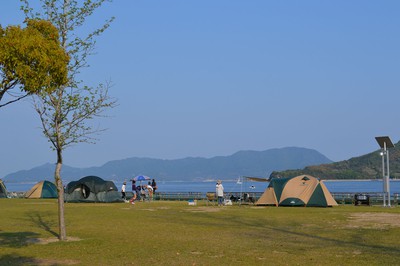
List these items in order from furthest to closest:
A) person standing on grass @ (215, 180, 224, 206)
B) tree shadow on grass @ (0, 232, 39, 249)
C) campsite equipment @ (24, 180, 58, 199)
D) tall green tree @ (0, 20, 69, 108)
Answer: campsite equipment @ (24, 180, 58, 199) → person standing on grass @ (215, 180, 224, 206) → tree shadow on grass @ (0, 232, 39, 249) → tall green tree @ (0, 20, 69, 108)

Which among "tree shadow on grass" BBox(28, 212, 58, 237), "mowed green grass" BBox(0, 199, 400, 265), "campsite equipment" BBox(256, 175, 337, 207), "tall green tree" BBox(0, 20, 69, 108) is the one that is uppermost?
"tall green tree" BBox(0, 20, 69, 108)

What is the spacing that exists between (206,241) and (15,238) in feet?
19.2

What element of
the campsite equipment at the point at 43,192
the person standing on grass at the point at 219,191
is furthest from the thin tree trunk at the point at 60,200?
the campsite equipment at the point at 43,192

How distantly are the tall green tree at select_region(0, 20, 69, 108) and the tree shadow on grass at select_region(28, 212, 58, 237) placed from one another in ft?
23.0

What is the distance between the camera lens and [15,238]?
17.5m

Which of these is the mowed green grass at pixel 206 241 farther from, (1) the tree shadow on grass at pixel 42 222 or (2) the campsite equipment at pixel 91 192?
(2) the campsite equipment at pixel 91 192

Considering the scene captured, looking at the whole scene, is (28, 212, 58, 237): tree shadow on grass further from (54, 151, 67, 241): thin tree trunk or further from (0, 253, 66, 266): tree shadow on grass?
(0, 253, 66, 266): tree shadow on grass

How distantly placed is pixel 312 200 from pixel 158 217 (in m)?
12.2

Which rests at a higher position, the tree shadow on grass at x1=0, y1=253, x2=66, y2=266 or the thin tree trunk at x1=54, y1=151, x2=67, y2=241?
the thin tree trunk at x1=54, y1=151, x2=67, y2=241

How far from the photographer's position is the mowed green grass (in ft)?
43.0

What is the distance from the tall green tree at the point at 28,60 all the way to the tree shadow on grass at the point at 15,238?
15.5ft

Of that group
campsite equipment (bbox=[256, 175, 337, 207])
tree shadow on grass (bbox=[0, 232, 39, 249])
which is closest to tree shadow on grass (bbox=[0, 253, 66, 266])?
tree shadow on grass (bbox=[0, 232, 39, 249])

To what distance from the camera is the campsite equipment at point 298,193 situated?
34.5 meters

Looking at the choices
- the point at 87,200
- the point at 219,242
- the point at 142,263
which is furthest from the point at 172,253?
the point at 87,200
